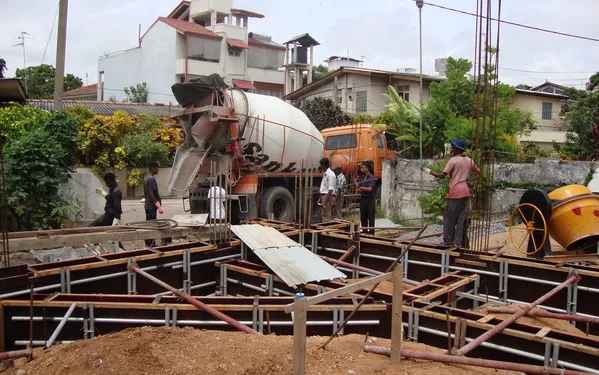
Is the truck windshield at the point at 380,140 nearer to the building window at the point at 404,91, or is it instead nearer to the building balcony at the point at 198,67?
the building window at the point at 404,91

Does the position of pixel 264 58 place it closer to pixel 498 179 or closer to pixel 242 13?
pixel 242 13

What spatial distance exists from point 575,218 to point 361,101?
844 inches

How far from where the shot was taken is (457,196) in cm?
746

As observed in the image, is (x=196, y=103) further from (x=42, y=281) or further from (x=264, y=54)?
(x=264, y=54)

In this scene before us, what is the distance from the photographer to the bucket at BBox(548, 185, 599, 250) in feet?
23.5

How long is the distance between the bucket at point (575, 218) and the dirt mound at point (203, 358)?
14.7ft

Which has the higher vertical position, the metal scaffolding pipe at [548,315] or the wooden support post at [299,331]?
the wooden support post at [299,331]

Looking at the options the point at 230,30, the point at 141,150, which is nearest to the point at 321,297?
the point at 141,150

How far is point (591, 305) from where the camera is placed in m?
5.53

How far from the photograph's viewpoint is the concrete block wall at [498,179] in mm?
12211

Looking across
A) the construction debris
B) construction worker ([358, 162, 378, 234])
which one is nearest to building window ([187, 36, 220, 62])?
construction worker ([358, 162, 378, 234])

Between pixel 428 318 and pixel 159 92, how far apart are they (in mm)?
32369

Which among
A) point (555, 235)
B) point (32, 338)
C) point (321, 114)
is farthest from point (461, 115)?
point (32, 338)

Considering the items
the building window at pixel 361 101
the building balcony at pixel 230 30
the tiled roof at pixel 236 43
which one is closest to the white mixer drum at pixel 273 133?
the building window at pixel 361 101
